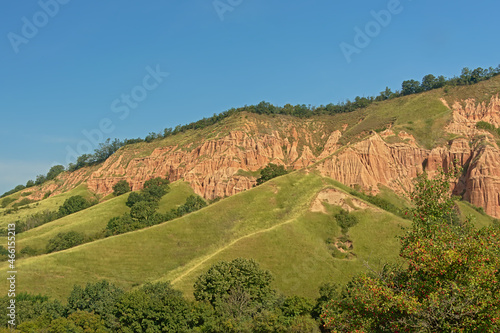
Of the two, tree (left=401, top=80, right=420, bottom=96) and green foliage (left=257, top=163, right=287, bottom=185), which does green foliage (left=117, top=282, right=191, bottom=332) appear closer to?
green foliage (left=257, top=163, right=287, bottom=185)

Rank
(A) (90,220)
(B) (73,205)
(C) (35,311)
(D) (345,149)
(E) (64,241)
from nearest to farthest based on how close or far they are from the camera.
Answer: (C) (35,311) < (E) (64,241) < (A) (90,220) < (D) (345,149) < (B) (73,205)

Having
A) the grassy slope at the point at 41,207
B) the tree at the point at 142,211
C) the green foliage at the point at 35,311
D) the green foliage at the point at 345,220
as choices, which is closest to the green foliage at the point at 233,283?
the green foliage at the point at 35,311

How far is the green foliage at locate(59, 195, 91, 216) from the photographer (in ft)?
356

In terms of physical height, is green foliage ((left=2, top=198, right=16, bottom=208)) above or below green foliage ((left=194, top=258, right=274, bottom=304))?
above

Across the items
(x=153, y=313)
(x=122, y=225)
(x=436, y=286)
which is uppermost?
(x=122, y=225)

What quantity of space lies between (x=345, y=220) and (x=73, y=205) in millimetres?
73360

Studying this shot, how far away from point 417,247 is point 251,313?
98.1ft

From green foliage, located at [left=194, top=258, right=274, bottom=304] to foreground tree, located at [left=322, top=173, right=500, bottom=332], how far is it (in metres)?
29.3

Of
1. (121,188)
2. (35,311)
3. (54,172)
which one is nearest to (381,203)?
(35,311)

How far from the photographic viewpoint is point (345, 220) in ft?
246

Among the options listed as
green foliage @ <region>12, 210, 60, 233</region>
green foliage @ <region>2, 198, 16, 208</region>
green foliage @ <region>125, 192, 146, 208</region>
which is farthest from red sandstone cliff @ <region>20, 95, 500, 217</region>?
green foliage @ <region>12, 210, 60, 233</region>

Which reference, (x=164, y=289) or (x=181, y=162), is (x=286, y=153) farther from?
(x=164, y=289)

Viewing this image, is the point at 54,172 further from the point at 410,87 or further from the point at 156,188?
the point at 410,87

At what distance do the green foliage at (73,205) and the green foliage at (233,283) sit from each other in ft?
235
